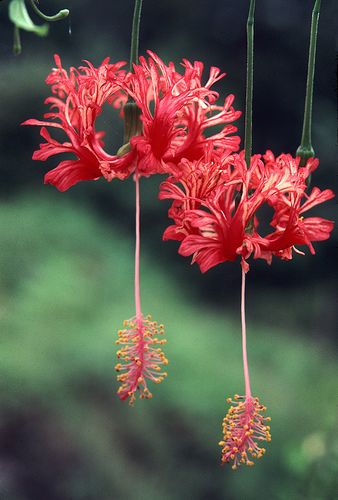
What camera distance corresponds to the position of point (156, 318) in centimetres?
130

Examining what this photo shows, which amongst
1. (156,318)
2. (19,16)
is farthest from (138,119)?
(156,318)

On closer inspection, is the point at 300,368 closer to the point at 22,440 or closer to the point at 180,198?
the point at 22,440

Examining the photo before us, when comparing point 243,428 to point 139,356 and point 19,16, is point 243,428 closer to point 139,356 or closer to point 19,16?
Result: point 139,356

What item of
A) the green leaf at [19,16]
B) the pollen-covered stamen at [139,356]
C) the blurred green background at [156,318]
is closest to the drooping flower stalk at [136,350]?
the pollen-covered stamen at [139,356]

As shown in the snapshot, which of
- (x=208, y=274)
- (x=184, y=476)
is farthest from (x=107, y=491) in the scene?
(x=208, y=274)

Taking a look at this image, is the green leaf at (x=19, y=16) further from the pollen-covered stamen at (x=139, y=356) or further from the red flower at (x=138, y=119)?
the pollen-covered stamen at (x=139, y=356)

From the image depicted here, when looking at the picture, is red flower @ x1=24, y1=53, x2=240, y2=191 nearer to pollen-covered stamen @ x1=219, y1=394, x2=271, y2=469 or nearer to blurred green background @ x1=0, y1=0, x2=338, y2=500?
pollen-covered stamen @ x1=219, y1=394, x2=271, y2=469

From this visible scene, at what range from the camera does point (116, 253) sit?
131cm

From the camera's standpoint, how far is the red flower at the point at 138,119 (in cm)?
46

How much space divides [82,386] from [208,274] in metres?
0.32

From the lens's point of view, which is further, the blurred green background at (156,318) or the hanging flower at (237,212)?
the blurred green background at (156,318)

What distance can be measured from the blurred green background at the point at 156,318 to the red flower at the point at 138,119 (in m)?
0.77

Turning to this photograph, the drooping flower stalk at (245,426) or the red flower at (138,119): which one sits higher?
the red flower at (138,119)

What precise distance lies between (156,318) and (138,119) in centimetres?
84
